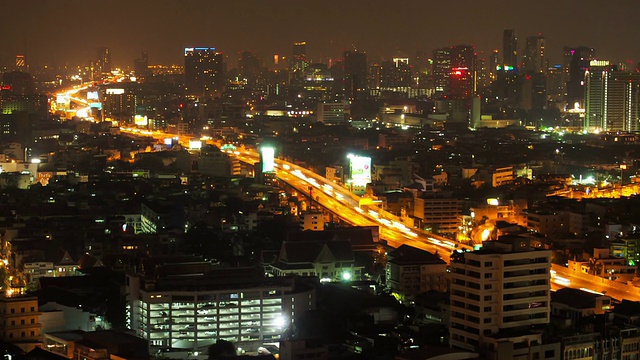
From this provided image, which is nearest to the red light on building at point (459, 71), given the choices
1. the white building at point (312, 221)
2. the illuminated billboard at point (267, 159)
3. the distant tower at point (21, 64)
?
the distant tower at point (21, 64)

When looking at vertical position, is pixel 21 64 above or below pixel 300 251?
above

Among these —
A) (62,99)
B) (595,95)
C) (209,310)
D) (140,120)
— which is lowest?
(209,310)

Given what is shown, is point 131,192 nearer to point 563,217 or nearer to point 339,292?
point 563,217

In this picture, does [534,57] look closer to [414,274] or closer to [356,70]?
[356,70]

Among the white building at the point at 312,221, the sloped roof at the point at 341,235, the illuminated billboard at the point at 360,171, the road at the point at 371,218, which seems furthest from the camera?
the illuminated billboard at the point at 360,171

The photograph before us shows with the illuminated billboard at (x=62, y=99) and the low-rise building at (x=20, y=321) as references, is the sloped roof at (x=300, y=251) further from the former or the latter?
the illuminated billboard at (x=62, y=99)

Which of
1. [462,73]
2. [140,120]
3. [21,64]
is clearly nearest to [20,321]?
[140,120]

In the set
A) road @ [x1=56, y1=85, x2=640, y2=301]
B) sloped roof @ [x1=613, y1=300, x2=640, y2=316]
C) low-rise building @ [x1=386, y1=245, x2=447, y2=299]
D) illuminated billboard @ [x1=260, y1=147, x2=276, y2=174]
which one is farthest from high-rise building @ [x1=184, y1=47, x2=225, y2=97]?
sloped roof @ [x1=613, y1=300, x2=640, y2=316]
